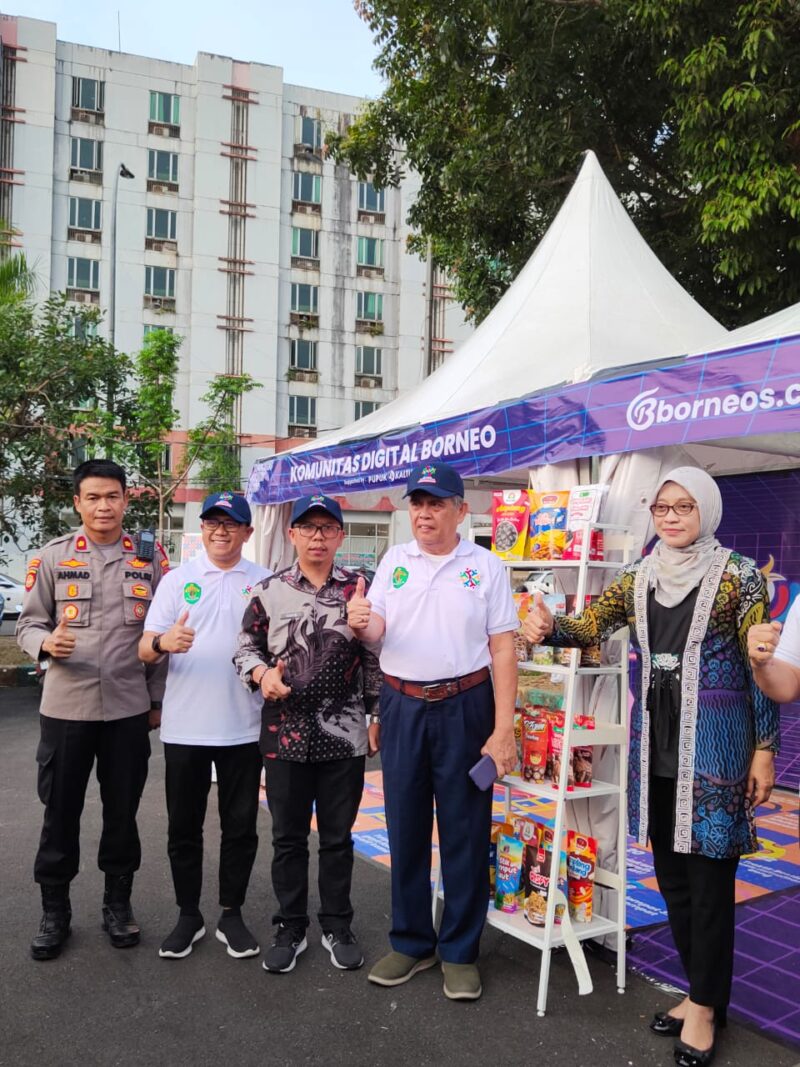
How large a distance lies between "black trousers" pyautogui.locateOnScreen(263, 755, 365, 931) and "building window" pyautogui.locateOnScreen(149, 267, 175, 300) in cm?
2540

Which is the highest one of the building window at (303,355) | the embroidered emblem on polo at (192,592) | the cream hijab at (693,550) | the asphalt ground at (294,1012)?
the building window at (303,355)

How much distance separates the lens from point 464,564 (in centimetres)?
322

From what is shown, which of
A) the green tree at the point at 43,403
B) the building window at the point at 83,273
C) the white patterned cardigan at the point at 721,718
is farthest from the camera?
the building window at the point at 83,273

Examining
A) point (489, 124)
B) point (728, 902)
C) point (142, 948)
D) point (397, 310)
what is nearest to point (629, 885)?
point (728, 902)

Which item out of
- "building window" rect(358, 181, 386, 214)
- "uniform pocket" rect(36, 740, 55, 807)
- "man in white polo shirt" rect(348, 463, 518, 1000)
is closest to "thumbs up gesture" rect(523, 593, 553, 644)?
"man in white polo shirt" rect(348, 463, 518, 1000)

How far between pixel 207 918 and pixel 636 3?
24.7 ft

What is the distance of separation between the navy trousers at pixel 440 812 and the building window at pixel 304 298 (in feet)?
85.1

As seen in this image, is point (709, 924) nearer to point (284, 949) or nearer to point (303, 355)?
point (284, 949)

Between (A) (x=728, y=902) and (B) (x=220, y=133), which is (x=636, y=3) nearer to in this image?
(A) (x=728, y=902)

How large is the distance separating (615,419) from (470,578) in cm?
111

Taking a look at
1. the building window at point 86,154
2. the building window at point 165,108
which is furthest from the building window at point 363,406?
the building window at point 86,154

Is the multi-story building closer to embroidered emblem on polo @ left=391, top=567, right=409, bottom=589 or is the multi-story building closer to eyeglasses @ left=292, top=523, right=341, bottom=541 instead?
eyeglasses @ left=292, top=523, right=341, bottom=541

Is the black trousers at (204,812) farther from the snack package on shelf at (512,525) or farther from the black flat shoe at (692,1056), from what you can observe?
the black flat shoe at (692,1056)

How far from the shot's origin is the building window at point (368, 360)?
2858 cm
